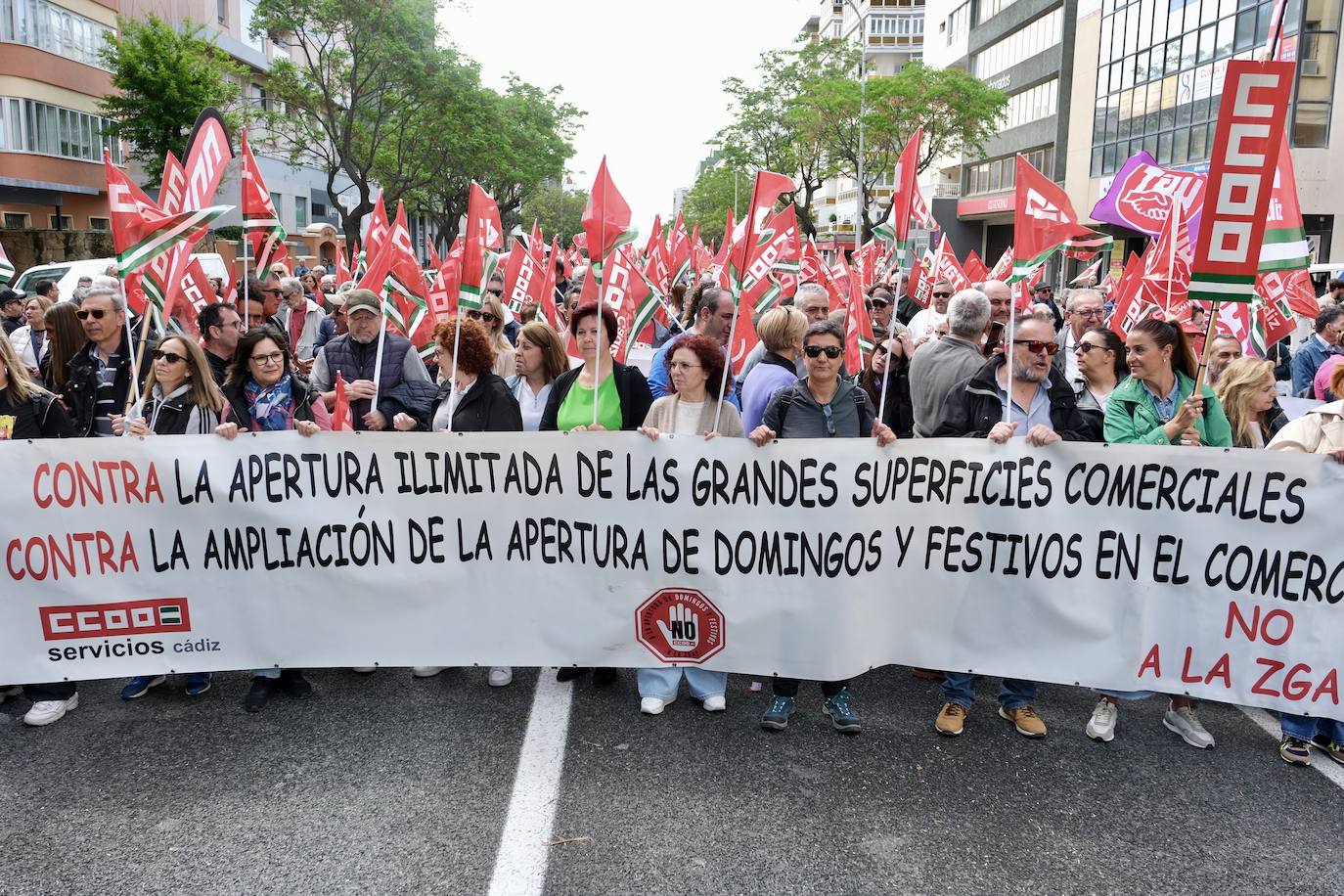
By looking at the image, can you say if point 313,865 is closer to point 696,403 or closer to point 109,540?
point 109,540

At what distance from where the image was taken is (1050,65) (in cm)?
4400

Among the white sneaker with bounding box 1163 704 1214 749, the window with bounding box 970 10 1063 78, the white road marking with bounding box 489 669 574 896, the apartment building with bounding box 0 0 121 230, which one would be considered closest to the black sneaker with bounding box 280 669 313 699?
the white road marking with bounding box 489 669 574 896

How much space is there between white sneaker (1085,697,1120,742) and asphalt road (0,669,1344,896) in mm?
50

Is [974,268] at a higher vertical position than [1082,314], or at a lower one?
higher

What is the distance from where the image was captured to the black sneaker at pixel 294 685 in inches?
187

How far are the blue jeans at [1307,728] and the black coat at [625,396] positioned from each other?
2946mm

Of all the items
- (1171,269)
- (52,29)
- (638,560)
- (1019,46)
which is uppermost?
(1019,46)

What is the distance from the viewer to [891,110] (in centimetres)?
4025

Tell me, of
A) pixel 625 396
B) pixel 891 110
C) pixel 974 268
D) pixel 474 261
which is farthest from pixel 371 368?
pixel 891 110

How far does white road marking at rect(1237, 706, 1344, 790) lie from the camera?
409cm

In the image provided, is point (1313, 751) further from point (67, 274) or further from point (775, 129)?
point (775, 129)

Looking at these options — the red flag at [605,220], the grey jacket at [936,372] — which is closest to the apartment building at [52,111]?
the red flag at [605,220]

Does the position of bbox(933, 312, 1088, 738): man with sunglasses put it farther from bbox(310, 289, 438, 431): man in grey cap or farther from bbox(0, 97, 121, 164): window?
bbox(0, 97, 121, 164): window

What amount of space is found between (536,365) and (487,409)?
531mm
